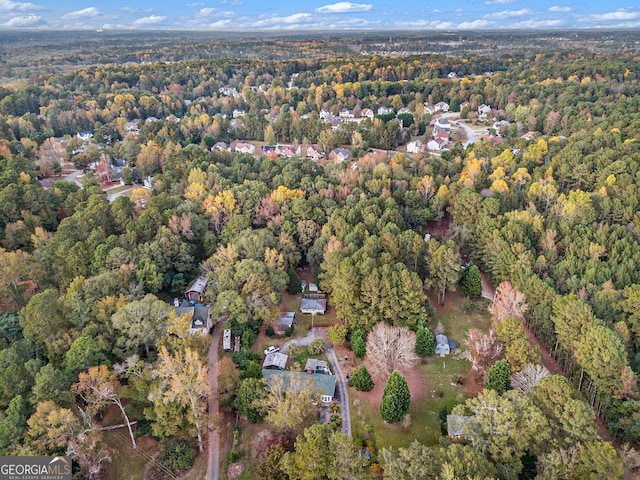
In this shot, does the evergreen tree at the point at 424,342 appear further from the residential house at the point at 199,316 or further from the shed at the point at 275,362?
the residential house at the point at 199,316

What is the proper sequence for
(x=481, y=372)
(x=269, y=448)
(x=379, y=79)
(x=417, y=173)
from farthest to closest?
1. (x=379, y=79)
2. (x=417, y=173)
3. (x=481, y=372)
4. (x=269, y=448)

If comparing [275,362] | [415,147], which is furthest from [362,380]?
[415,147]

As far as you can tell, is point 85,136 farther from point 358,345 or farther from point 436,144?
point 358,345

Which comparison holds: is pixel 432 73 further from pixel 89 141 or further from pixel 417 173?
pixel 89 141

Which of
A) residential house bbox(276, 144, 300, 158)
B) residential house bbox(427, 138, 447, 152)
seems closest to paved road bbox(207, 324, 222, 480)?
residential house bbox(276, 144, 300, 158)

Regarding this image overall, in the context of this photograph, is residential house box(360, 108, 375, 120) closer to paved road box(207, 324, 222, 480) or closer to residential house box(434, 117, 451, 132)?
residential house box(434, 117, 451, 132)

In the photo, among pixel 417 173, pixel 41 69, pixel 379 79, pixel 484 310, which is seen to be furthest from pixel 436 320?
pixel 41 69
